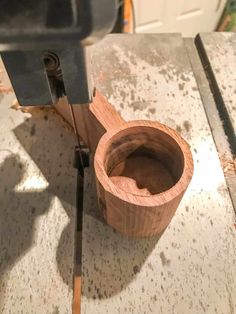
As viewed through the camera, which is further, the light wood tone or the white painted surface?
the white painted surface

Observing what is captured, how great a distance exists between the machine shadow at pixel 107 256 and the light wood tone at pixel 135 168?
0.02 m

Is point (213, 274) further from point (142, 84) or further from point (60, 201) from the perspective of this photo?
point (142, 84)

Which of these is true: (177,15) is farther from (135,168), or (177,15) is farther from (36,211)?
(36,211)

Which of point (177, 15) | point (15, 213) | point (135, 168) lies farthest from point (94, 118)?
point (177, 15)

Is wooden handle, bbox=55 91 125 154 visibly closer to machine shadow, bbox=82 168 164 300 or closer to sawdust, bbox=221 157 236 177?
machine shadow, bbox=82 168 164 300

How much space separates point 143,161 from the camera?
632 mm

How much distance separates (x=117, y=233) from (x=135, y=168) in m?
0.13

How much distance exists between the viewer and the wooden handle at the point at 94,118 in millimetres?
575

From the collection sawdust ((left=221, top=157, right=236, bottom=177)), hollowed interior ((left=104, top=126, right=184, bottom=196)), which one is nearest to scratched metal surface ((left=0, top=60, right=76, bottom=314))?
hollowed interior ((left=104, top=126, right=184, bottom=196))

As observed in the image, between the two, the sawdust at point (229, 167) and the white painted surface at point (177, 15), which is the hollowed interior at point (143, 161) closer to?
the sawdust at point (229, 167)

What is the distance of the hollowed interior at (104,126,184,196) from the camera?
0.54 m

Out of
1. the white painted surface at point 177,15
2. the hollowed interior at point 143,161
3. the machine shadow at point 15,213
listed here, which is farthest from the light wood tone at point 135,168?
the white painted surface at point 177,15

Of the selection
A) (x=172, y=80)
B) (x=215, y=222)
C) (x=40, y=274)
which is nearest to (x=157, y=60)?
(x=172, y=80)

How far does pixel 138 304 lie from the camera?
0.52 m
